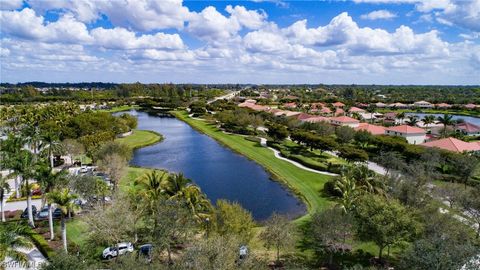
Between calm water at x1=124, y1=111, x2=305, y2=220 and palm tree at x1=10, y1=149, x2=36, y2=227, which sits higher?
palm tree at x1=10, y1=149, x2=36, y2=227

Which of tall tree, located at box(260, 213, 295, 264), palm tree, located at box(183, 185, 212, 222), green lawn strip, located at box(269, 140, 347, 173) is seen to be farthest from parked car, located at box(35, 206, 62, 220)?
green lawn strip, located at box(269, 140, 347, 173)

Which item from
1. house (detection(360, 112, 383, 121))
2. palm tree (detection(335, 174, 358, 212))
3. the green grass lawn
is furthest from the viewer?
house (detection(360, 112, 383, 121))

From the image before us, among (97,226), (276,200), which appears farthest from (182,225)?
(276,200)

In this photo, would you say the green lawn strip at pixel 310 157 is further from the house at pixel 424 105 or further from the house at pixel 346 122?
the house at pixel 424 105

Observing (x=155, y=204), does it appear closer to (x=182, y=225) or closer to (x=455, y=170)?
(x=182, y=225)

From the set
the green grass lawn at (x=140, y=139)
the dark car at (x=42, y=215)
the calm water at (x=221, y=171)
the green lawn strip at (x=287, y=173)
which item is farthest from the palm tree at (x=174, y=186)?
the green grass lawn at (x=140, y=139)

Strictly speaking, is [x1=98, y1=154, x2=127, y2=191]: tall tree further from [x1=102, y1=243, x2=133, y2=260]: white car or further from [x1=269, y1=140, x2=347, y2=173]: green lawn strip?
[x1=269, y1=140, x2=347, y2=173]: green lawn strip
